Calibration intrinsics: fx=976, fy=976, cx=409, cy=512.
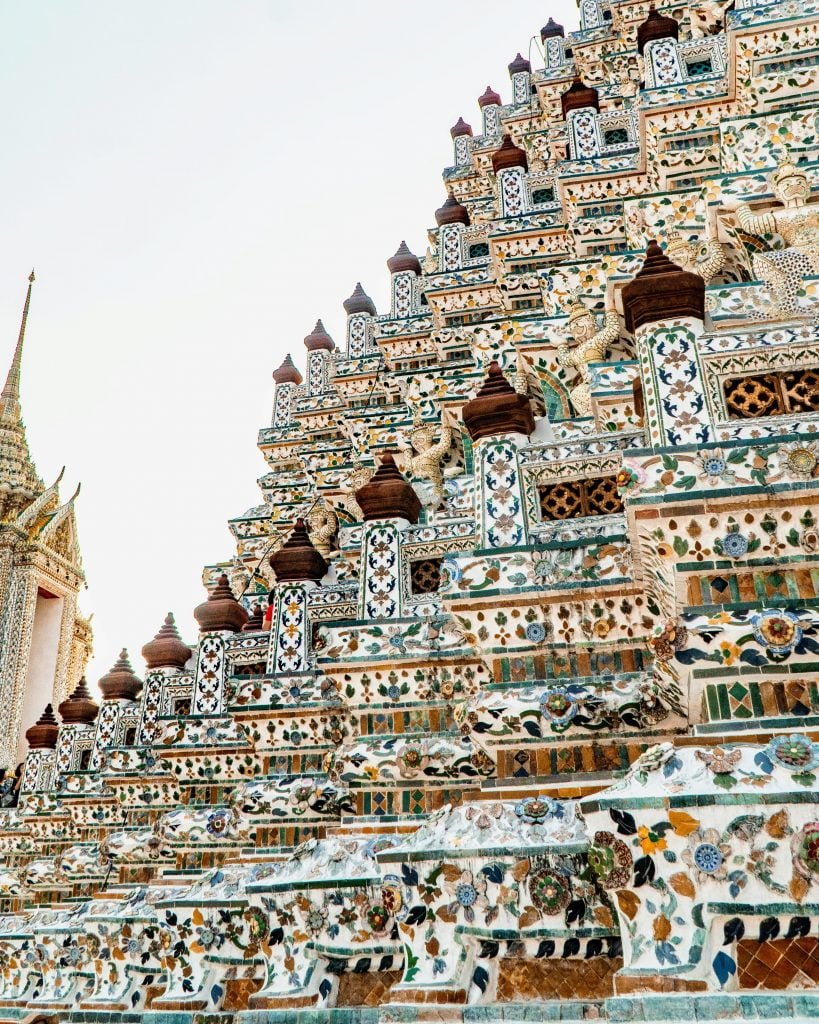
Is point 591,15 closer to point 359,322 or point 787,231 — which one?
point 359,322

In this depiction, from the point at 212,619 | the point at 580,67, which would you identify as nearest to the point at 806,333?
the point at 212,619

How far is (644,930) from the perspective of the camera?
13.6ft

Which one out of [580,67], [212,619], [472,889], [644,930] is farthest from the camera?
[580,67]

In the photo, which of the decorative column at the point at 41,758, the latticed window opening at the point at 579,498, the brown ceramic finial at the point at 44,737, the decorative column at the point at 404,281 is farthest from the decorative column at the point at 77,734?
the latticed window opening at the point at 579,498

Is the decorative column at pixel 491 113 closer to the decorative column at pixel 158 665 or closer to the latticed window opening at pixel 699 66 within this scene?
the latticed window opening at pixel 699 66

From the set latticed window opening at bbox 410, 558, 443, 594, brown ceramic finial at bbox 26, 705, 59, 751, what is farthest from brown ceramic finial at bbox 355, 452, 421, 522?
brown ceramic finial at bbox 26, 705, 59, 751

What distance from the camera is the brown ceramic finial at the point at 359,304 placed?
20156 millimetres

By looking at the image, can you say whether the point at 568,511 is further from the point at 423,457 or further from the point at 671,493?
the point at 423,457

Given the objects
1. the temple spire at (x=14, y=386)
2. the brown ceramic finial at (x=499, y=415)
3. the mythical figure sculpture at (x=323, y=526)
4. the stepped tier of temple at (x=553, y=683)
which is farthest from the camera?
the temple spire at (x=14, y=386)

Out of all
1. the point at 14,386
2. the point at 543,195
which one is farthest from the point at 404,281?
the point at 14,386

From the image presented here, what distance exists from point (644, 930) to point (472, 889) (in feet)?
4.34

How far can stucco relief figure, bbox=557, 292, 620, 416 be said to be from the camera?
8.85 metres

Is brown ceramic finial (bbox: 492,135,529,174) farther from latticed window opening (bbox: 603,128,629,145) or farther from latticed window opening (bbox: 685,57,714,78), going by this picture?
latticed window opening (bbox: 685,57,714,78)

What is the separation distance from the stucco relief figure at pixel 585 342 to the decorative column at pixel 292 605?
335 centimetres
